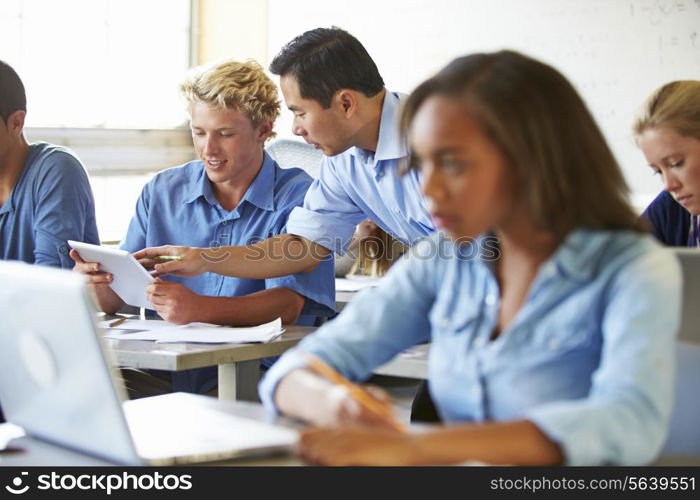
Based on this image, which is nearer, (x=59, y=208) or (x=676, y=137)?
(x=676, y=137)

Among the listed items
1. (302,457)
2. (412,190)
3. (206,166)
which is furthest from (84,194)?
(302,457)

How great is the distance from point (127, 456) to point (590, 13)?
4107 mm

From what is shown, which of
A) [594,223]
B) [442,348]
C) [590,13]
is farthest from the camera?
[590,13]

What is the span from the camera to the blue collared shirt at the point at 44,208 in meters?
2.77

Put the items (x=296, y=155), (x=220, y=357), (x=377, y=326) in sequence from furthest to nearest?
1. (x=296, y=155)
2. (x=220, y=357)
3. (x=377, y=326)

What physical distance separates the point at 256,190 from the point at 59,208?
0.53 meters

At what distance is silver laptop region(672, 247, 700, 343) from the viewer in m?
1.41

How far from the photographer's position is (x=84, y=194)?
2889 millimetres

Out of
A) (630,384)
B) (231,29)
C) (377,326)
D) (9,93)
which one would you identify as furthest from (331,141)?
(231,29)

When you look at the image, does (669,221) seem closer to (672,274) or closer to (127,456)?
(672,274)

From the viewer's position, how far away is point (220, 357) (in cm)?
220

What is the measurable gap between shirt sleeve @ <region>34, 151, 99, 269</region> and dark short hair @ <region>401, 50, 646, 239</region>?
1.74 meters

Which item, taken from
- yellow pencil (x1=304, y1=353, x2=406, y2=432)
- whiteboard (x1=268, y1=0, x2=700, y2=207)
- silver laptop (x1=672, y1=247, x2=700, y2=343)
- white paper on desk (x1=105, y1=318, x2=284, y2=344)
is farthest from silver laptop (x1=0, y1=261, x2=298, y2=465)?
whiteboard (x1=268, y1=0, x2=700, y2=207)

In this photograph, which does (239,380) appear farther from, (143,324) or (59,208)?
(59,208)
